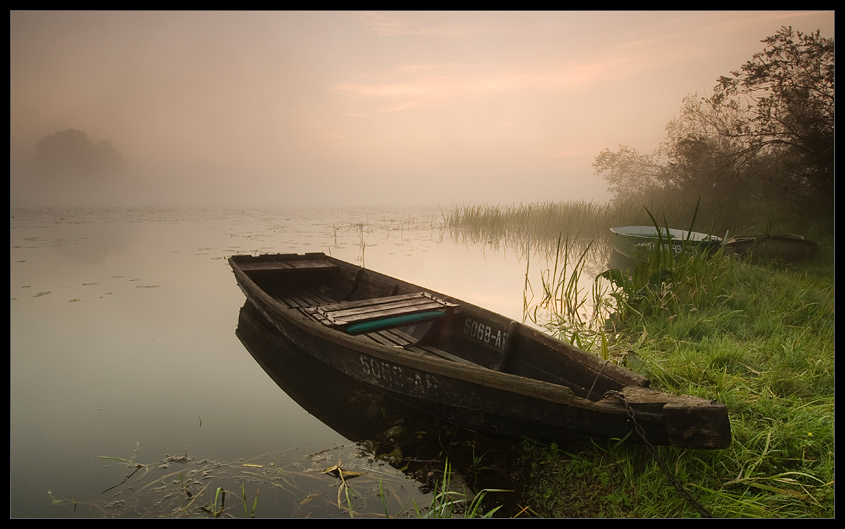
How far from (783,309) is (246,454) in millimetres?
5333

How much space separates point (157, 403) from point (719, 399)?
4.40 m

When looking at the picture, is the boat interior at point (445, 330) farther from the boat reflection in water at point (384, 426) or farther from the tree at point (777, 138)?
the tree at point (777, 138)

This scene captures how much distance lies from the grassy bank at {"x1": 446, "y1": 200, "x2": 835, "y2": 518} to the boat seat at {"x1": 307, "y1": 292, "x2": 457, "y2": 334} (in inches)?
60.2

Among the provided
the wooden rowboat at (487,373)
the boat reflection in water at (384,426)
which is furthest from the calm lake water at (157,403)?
the wooden rowboat at (487,373)

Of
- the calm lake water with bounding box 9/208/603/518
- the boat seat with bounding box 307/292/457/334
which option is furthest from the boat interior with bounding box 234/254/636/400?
the calm lake water with bounding box 9/208/603/518

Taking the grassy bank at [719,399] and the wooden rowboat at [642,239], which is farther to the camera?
the wooden rowboat at [642,239]

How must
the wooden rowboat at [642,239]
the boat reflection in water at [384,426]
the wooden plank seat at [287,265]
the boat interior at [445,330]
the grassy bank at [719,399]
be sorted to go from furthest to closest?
the wooden rowboat at [642,239] → the wooden plank seat at [287,265] → the boat interior at [445,330] → the boat reflection in water at [384,426] → the grassy bank at [719,399]

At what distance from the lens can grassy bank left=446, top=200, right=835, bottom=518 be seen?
2.23 m

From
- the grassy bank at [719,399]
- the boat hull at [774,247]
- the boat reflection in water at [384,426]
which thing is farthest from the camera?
the boat hull at [774,247]

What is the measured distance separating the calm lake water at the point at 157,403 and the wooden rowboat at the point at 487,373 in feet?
1.89

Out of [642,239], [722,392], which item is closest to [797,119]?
[642,239]

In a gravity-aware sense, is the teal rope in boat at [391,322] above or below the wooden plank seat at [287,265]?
below

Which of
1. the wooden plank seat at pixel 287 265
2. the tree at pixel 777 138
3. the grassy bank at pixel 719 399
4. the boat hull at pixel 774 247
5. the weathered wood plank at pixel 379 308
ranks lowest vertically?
the grassy bank at pixel 719 399

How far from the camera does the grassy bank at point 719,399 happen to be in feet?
7.32
